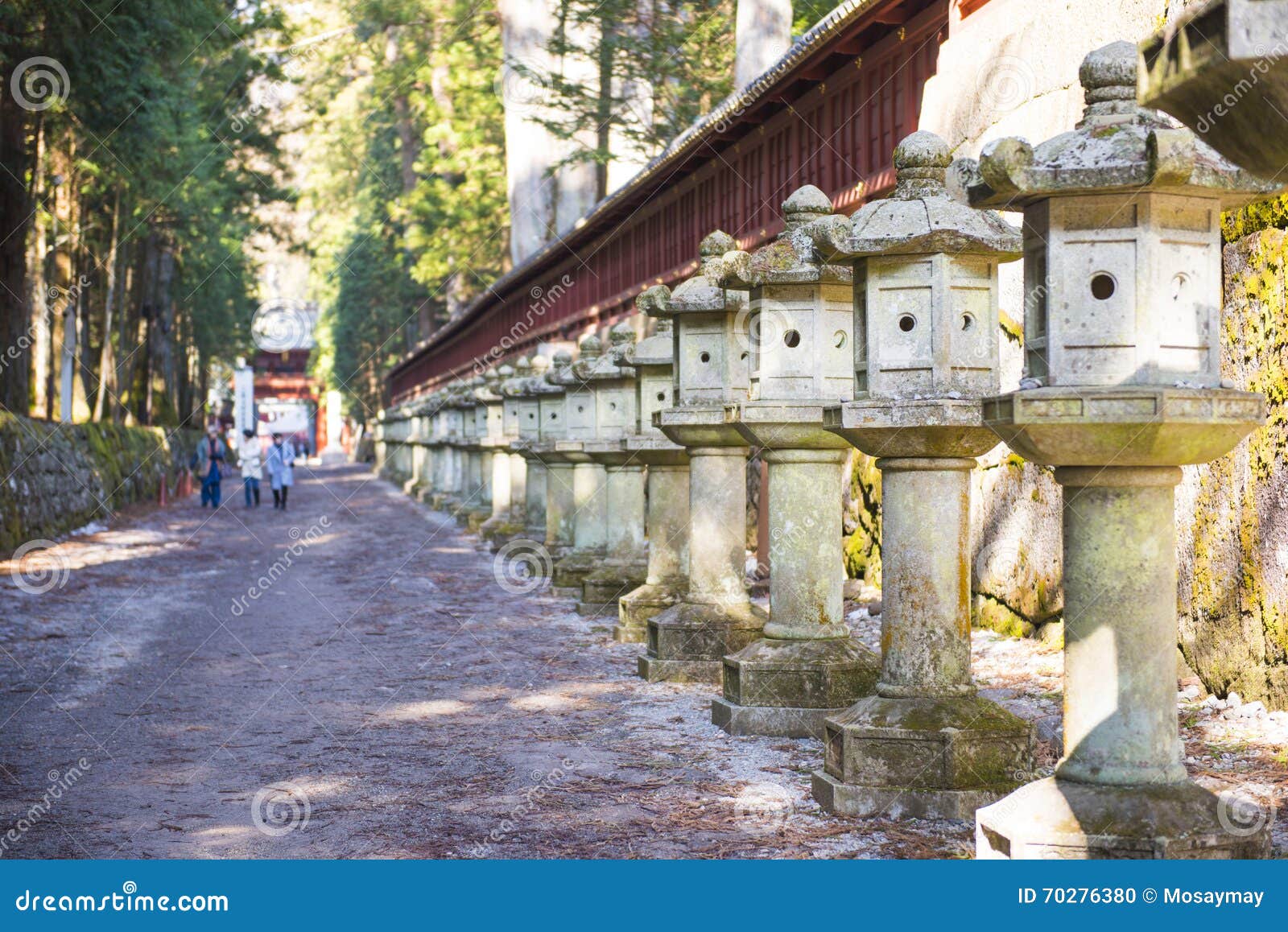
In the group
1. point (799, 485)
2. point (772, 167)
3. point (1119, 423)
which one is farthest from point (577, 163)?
point (1119, 423)

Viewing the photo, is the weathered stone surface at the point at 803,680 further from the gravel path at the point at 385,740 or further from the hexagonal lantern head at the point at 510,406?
the hexagonal lantern head at the point at 510,406

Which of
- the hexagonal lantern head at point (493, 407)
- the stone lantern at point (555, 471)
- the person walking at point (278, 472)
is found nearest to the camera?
the stone lantern at point (555, 471)

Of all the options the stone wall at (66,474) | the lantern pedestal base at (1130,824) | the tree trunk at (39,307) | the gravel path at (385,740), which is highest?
the tree trunk at (39,307)

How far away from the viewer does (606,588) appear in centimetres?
1434

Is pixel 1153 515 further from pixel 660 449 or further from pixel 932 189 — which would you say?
pixel 660 449

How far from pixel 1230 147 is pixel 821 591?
4.78m

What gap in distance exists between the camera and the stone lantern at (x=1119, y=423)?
4934 millimetres

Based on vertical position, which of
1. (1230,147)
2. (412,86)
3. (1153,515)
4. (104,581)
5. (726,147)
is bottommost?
(104,581)

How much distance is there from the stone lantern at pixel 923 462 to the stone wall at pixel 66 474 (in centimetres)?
1557

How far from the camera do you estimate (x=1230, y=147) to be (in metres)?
4.07

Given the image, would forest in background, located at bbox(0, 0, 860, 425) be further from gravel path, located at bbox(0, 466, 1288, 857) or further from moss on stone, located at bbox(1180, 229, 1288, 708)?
moss on stone, located at bbox(1180, 229, 1288, 708)

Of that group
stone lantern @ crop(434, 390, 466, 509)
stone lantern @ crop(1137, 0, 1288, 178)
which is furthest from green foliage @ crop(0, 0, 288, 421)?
stone lantern @ crop(1137, 0, 1288, 178)

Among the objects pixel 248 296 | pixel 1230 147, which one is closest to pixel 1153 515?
pixel 1230 147

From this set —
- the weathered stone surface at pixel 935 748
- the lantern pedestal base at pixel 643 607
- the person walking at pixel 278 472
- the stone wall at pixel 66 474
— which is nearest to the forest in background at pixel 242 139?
the stone wall at pixel 66 474
